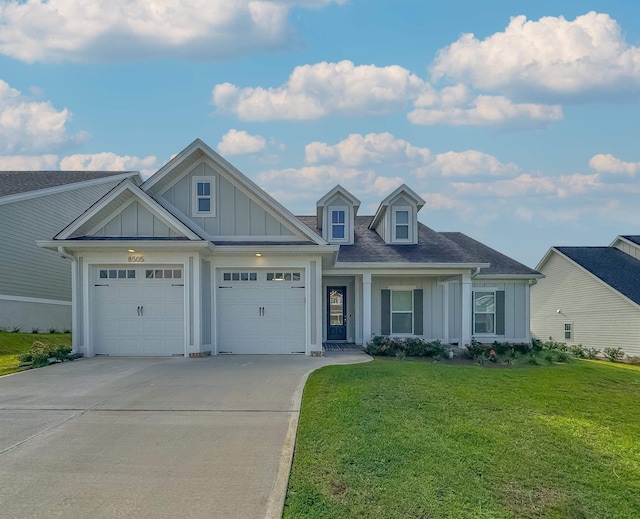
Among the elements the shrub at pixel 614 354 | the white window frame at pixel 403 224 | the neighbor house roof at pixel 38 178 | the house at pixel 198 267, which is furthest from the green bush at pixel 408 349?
the neighbor house roof at pixel 38 178

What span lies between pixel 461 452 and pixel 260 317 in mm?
9225

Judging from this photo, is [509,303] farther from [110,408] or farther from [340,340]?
[110,408]

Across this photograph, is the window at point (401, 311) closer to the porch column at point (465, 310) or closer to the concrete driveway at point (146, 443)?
the porch column at point (465, 310)

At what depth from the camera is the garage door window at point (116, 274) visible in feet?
45.9

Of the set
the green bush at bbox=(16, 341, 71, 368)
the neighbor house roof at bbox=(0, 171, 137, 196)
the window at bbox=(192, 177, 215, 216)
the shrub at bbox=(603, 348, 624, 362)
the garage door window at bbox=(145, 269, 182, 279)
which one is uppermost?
the neighbor house roof at bbox=(0, 171, 137, 196)

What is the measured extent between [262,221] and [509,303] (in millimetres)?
10441

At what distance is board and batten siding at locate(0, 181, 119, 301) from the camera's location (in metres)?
19.4

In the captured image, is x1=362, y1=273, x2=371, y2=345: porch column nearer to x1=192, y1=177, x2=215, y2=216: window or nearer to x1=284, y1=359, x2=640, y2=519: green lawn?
x1=192, y1=177, x2=215, y2=216: window

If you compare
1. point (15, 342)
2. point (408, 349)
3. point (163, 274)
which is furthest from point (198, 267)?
point (15, 342)

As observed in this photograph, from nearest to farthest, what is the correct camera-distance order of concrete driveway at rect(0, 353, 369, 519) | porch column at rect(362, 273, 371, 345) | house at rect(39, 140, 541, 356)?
concrete driveway at rect(0, 353, 369, 519) < house at rect(39, 140, 541, 356) < porch column at rect(362, 273, 371, 345)

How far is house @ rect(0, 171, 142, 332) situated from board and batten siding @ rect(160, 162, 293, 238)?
6.94m

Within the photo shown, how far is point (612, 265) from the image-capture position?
25328 millimetres

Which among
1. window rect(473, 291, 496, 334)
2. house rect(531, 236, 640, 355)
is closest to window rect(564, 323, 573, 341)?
house rect(531, 236, 640, 355)

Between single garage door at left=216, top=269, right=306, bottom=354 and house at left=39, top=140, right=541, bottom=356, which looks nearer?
house at left=39, top=140, right=541, bottom=356
